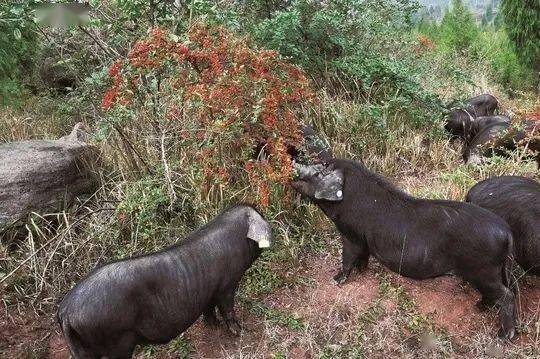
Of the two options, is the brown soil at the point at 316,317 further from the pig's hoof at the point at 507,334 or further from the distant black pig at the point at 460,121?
the distant black pig at the point at 460,121

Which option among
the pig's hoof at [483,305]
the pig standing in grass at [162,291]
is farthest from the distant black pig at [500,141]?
the pig standing in grass at [162,291]

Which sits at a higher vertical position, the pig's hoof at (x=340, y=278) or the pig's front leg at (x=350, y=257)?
the pig's front leg at (x=350, y=257)

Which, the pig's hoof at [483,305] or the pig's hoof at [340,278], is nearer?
the pig's hoof at [483,305]

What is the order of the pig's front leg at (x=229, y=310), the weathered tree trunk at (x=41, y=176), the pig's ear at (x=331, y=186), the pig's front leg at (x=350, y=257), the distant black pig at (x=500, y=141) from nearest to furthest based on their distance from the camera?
the pig's front leg at (x=229, y=310) → the pig's ear at (x=331, y=186) → the pig's front leg at (x=350, y=257) → the weathered tree trunk at (x=41, y=176) → the distant black pig at (x=500, y=141)

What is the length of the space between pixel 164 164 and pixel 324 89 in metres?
2.69

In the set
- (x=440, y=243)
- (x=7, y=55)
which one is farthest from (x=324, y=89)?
(x=7, y=55)

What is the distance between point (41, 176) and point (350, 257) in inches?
127

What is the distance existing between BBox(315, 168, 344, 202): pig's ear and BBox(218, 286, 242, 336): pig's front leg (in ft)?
3.49

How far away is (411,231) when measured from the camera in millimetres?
4051

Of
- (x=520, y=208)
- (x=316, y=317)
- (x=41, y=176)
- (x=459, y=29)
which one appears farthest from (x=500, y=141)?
(x=459, y=29)

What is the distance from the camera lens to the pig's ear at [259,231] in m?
3.78

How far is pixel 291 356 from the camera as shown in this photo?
3.99m

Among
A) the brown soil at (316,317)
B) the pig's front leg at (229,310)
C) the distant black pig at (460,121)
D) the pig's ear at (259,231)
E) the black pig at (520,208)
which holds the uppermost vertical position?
the pig's ear at (259,231)

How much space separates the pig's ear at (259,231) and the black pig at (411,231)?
69 cm
